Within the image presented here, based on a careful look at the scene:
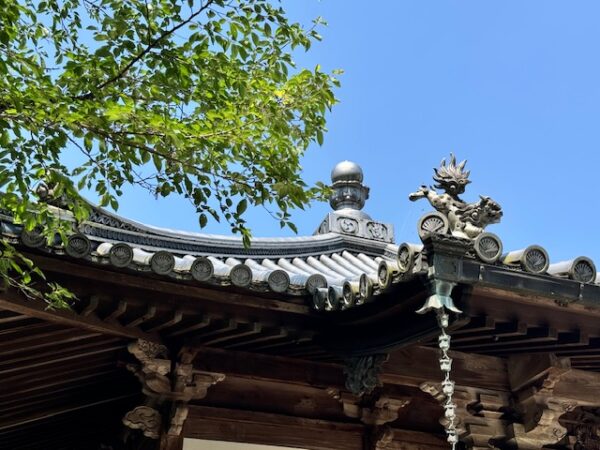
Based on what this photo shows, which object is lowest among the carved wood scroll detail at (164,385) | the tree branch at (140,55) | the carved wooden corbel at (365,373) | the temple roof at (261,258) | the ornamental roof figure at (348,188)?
the carved wood scroll detail at (164,385)

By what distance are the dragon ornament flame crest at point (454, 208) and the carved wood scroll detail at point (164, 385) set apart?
2410mm

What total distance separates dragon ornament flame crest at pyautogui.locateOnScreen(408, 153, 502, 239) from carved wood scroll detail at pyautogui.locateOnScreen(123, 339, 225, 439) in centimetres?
241

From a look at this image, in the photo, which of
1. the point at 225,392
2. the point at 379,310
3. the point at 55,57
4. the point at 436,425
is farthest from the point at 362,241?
the point at 55,57

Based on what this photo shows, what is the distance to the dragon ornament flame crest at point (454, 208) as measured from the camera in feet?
16.6

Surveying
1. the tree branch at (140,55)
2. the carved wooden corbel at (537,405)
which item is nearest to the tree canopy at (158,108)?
the tree branch at (140,55)

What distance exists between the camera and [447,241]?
16.4 ft

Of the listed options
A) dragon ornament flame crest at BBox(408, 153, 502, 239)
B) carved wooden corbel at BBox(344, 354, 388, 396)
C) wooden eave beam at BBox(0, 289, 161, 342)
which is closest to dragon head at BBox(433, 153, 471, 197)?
dragon ornament flame crest at BBox(408, 153, 502, 239)

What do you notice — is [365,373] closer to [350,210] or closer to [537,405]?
[537,405]

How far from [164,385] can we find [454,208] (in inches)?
112

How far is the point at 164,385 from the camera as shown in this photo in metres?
Result: 6.58

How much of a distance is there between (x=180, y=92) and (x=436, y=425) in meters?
4.51

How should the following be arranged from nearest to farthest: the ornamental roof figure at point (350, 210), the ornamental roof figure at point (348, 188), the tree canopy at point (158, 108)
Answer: the tree canopy at point (158, 108)
the ornamental roof figure at point (350, 210)
the ornamental roof figure at point (348, 188)

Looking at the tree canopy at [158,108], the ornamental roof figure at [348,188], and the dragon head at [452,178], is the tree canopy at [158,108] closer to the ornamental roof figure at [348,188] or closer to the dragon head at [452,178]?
the dragon head at [452,178]

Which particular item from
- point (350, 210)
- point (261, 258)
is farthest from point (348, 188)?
point (261, 258)
